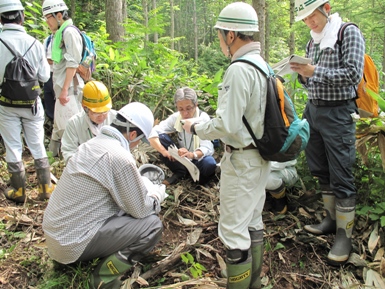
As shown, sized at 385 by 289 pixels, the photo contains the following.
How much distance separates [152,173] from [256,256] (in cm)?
143

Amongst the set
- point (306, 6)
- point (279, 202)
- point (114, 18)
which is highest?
point (114, 18)

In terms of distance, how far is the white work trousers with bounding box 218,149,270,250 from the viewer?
256 cm

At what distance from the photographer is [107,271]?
8.74ft

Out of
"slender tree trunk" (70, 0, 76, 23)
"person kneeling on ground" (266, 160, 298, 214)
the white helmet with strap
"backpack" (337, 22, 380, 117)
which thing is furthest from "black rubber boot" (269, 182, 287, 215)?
"slender tree trunk" (70, 0, 76, 23)

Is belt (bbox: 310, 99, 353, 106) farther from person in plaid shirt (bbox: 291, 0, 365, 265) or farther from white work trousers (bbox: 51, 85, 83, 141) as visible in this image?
white work trousers (bbox: 51, 85, 83, 141)

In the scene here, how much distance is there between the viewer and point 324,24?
9.82 feet

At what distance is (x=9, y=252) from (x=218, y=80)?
3891 mm

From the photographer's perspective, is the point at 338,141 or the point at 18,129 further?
the point at 18,129

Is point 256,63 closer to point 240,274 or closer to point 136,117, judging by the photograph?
point 136,117

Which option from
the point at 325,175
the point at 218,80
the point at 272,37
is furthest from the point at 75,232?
the point at 272,37

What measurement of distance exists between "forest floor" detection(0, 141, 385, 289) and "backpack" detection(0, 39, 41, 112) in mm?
1314

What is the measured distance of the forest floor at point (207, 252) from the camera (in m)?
2.95

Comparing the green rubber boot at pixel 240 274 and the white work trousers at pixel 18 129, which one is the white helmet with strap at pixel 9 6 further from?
the green rubber boot at pixel 240 274

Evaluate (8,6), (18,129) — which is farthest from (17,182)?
(8,6)
